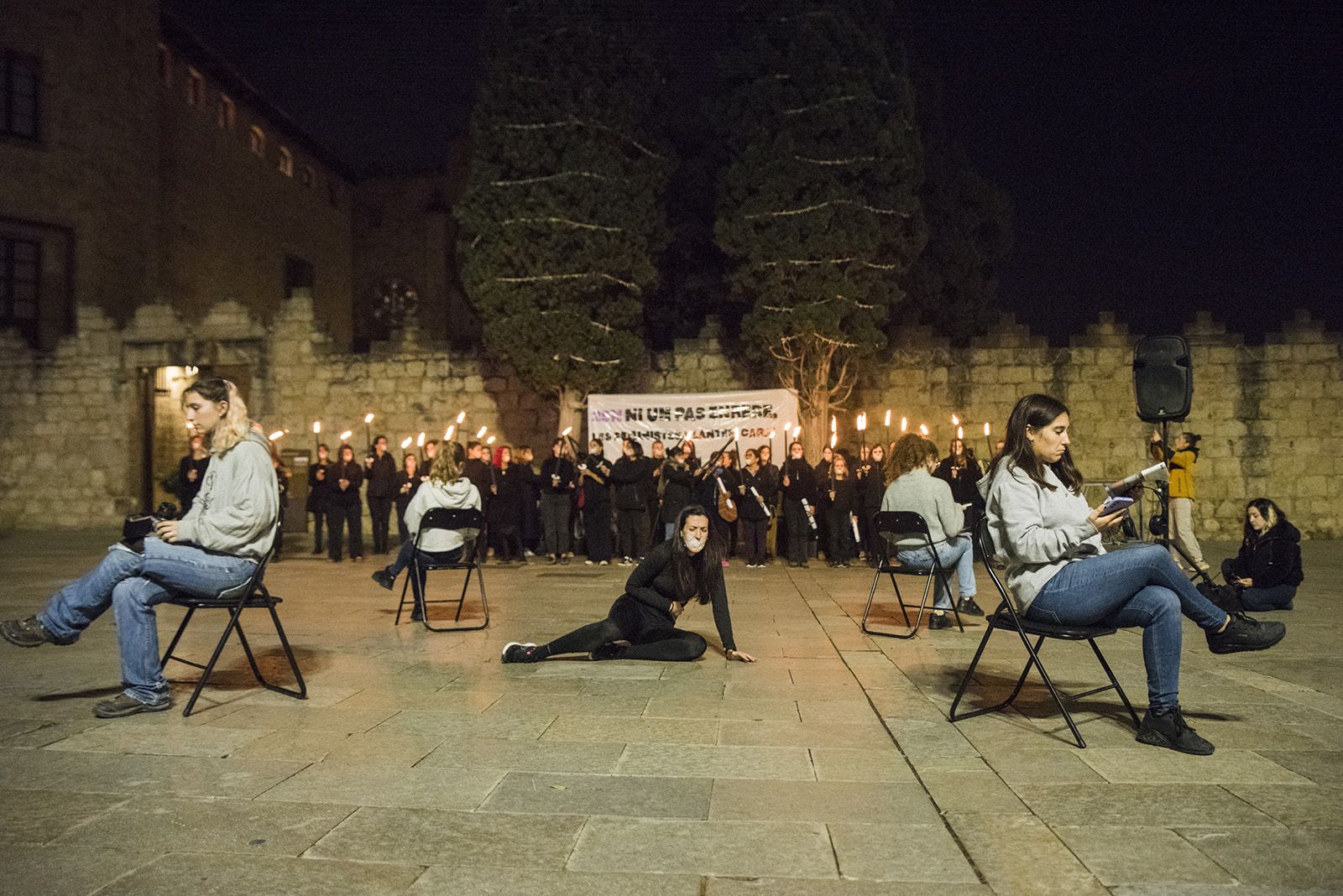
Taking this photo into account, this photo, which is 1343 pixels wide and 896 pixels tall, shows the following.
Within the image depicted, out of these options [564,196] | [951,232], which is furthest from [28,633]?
[951,232]

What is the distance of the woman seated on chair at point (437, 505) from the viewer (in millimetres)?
7949

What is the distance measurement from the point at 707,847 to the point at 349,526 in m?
11.8

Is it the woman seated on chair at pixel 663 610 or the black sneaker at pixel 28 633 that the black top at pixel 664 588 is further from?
the black sneaker at pixel 28 633

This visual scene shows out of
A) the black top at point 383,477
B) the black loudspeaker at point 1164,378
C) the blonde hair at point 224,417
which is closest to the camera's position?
the blonde hair at point 224,417

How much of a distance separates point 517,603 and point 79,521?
15.0 meters

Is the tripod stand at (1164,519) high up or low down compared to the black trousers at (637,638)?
up

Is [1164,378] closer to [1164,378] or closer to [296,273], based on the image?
[1164,378]

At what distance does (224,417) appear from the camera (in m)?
5.13

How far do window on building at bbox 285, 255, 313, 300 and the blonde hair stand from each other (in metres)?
28.0

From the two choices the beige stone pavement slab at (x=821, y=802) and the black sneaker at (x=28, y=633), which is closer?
the beige stone pavement slab at (x=821, y=802)

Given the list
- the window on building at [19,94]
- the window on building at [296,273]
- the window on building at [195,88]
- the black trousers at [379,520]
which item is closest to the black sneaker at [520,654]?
the black trousers at [379,520]

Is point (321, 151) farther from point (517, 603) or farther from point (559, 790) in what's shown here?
point (559, 790)

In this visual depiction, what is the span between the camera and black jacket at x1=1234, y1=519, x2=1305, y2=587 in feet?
27.9

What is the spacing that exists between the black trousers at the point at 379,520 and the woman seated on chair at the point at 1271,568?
10.8 meters
